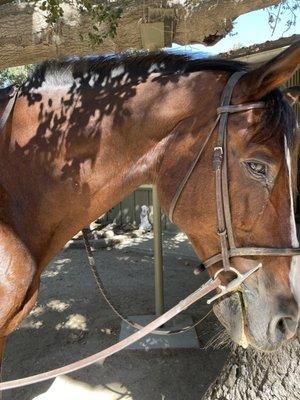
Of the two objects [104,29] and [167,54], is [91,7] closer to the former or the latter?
[104,29]

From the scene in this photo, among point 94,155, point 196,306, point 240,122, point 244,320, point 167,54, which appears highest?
point 167,54

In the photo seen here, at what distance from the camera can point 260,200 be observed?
4.87 ft

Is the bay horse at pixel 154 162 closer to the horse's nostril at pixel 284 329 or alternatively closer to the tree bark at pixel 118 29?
the horse's nostril at pixel 284 329

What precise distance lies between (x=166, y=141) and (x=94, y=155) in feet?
1.20

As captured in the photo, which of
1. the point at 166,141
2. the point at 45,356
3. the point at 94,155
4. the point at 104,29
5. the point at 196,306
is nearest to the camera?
the point at 166,141

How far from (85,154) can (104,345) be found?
3022 mm

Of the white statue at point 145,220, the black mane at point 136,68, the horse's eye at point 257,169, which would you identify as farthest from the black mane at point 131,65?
the white statue at point 145,220

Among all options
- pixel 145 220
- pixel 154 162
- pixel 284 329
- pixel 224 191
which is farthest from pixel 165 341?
pixel 145 220

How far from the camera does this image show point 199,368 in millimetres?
3725

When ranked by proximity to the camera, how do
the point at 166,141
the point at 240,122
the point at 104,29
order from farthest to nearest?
the point at 104,29 → the point at 166,141 → the point at 240,122

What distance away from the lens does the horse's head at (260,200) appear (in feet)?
4.86

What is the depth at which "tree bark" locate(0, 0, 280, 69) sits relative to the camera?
A: 10.6 ft

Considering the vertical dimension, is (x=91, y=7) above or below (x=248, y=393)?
above

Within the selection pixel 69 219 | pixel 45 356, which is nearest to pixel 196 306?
pixel 45 356
